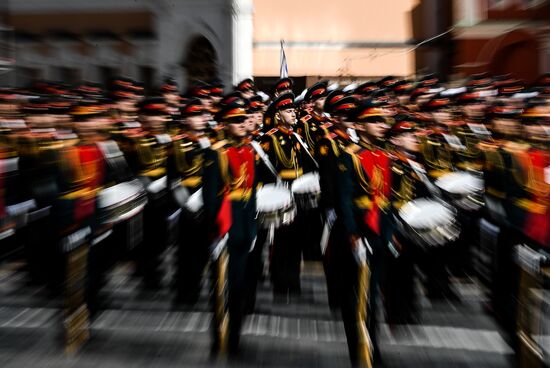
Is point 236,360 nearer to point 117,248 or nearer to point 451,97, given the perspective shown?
point 117,248

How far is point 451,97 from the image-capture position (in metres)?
6.22

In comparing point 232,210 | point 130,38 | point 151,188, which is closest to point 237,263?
point 232,210

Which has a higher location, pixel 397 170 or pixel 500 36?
pixel 500 36

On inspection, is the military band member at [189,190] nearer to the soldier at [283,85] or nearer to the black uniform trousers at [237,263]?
the black uniform trousers at [237,263]

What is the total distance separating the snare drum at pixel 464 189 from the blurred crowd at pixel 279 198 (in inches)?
0.5

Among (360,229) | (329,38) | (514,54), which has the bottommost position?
(360,229)

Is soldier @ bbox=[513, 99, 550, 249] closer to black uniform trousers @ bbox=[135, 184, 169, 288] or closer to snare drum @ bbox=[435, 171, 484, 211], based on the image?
snare drum @ bbox=[435, 171, 484, 211]

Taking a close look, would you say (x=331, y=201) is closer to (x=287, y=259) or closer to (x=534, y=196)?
(x=287, y=259)

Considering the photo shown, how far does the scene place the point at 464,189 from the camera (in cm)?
423

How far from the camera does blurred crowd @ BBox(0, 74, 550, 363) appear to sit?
322 centimetres

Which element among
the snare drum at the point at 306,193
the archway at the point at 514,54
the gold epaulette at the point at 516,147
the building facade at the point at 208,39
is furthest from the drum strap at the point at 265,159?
the archway at the point at 514,54

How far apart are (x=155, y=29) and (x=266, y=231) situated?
1075cm

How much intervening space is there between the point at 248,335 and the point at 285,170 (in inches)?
50.7

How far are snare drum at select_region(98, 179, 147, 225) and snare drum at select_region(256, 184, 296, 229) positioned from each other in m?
1.02
